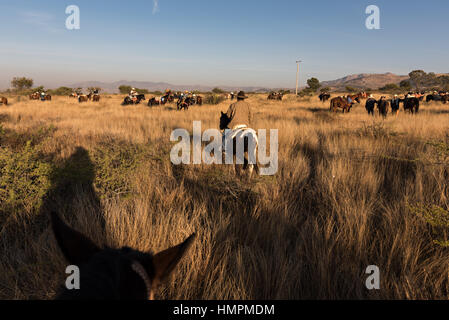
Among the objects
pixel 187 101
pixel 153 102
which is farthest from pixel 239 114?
pixel 153 102

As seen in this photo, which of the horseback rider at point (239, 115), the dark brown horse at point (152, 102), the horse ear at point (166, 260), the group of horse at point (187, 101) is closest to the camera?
the horse ear at point (166, 260)

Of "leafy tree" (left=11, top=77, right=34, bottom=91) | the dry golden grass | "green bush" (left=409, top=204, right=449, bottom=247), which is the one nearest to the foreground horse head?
the dry golden grass

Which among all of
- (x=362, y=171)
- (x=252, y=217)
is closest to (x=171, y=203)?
(x=252, y=217)

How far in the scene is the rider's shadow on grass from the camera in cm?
307

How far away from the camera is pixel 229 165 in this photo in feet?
19.3

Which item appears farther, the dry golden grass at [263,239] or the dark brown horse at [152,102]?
the dark brown horse at [152,102]

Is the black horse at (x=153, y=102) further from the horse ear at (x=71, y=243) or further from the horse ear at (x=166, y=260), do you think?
the horse ear at (x=166, y=260)

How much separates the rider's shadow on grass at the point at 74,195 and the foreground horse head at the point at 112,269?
207 centimetres

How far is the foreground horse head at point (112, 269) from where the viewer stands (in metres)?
0.80

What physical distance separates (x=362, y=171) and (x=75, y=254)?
4979 millimetres

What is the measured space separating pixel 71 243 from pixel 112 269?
228mm

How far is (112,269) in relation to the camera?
854 millimetres

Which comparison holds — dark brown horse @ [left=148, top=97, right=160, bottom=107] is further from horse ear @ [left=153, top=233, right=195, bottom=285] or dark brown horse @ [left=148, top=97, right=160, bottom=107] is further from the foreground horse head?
horse ear @ [left=153, top=233, right=195, bottom=285]

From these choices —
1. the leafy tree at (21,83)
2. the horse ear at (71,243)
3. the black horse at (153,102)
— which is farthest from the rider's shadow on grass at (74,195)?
the leafy tree at (21,83)
